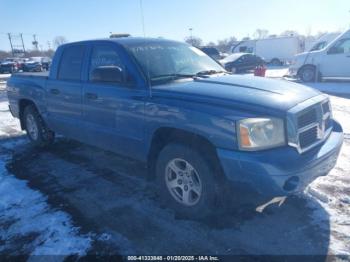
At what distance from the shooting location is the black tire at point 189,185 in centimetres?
321

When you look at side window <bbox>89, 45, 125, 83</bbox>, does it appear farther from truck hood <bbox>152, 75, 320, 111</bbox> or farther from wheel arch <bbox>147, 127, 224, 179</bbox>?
wheel arch <bbox>147, 127, 224, 179</bbox>

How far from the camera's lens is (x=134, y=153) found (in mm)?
4020

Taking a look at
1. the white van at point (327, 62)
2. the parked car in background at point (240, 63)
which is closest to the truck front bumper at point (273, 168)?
the white van at point (327, 62)

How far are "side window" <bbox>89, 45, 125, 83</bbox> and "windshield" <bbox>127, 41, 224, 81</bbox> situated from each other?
24 centimetres

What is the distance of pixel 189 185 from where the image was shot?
3.47m

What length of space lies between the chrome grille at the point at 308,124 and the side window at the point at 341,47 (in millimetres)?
11326

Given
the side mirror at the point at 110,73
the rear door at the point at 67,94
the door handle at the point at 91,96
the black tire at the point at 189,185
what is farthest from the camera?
the rear door at the point at 67,94

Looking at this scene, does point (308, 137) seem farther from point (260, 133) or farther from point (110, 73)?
point (110, 73)

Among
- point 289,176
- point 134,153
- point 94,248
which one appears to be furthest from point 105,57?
point 289,176

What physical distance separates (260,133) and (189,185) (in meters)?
1.01

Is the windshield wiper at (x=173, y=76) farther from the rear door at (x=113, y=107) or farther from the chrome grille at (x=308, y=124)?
the chrome grille at (x=308, y=124)

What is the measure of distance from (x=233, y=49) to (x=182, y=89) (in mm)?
35888

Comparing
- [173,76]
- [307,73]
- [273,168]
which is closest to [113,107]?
[173,76]

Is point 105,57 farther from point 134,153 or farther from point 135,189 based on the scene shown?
point 135,189
